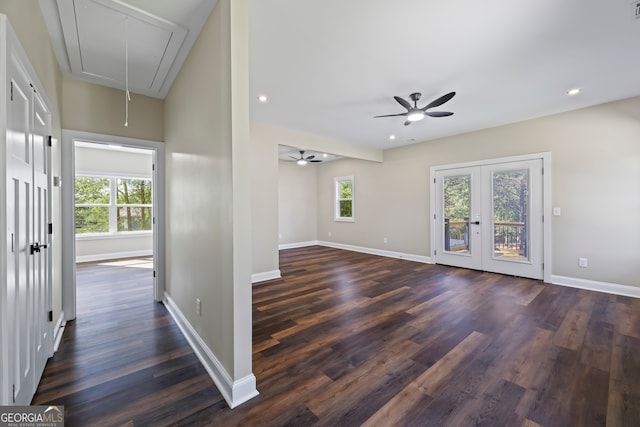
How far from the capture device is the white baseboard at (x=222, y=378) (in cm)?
162

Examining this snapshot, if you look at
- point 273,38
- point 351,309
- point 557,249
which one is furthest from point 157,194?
point 557,249

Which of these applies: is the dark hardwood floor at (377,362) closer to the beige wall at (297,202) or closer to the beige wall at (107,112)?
the beige wall at (107,112)

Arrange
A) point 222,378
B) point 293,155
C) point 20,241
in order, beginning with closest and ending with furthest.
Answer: point 20,241 → point 222,378 → point 293,155

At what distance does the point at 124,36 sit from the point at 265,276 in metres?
3.56

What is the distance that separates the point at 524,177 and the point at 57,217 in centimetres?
668

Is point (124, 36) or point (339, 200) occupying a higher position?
point (124, 36)

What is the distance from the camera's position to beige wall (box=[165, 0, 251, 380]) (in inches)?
63.8

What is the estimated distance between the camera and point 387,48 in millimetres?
2404

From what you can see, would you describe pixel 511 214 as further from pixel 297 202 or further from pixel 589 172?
pixel 297 202

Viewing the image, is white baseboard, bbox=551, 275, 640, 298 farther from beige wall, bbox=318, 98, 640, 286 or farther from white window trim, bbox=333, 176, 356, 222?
white window trim, bbox=333, 176, 356, 222

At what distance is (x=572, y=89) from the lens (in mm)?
3227

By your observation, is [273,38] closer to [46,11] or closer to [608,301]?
[46,11]

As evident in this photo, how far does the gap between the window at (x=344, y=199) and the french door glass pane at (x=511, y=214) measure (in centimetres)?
366

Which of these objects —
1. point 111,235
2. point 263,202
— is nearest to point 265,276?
point 263,202
